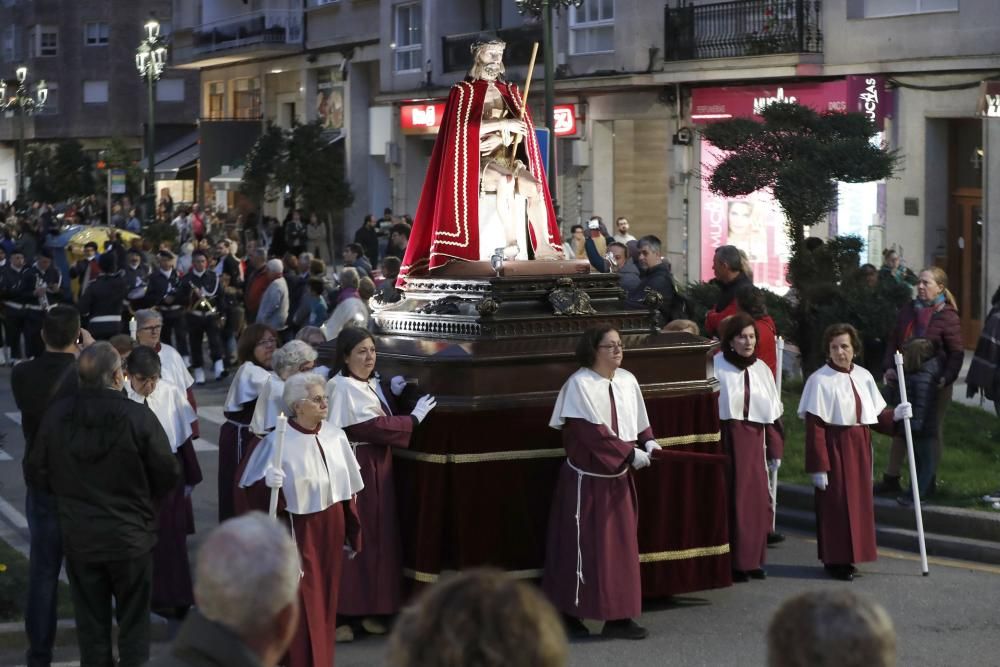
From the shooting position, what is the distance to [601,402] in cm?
931

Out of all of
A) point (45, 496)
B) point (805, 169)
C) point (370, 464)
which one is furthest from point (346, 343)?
point (805, 169)

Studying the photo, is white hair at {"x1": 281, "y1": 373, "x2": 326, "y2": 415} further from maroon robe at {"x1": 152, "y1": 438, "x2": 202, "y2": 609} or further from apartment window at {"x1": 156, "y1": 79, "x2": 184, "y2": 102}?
apartment window at {"x1": 156, "y1": 79, "x2": 184, "y2": 102}

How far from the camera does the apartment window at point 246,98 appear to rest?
47531mm

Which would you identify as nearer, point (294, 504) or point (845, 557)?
point (294, 504)

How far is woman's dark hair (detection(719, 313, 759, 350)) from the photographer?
35.7 ft

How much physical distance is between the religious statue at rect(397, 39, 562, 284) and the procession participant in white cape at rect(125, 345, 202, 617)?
201cm

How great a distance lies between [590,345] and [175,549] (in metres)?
2.67

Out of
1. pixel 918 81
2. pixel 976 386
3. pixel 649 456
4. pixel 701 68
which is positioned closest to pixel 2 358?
pixel 701 68

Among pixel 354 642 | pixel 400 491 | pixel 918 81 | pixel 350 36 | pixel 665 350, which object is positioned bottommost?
pixel 354 642

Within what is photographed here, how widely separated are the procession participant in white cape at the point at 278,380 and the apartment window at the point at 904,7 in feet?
51.8

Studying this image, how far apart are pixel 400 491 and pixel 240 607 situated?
584 centimetres

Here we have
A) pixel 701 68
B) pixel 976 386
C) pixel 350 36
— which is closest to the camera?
pixel 976 386

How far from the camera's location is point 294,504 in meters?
8.18

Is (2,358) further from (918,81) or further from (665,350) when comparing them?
(665,350)
